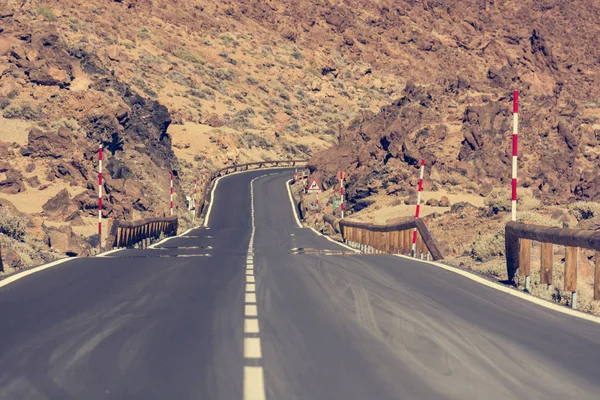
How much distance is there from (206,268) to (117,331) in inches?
270

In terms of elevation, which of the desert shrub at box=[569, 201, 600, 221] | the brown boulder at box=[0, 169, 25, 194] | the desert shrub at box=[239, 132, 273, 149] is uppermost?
the desert shrub at box=[239, 132, 273, 149]

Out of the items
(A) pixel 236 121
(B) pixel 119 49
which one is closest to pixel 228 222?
(A) pixel 236 121

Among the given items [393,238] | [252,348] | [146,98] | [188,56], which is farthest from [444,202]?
[188,56]

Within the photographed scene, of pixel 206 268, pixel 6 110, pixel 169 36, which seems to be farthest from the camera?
pixel 169 36

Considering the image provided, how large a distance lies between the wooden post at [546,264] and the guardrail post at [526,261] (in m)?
0.44

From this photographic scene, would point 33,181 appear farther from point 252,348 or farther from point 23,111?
point 252,348

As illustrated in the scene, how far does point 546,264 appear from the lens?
11.8 meters

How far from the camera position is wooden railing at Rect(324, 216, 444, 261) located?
18.9 m

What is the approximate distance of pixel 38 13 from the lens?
10400cm

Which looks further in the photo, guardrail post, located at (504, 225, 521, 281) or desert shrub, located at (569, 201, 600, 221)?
desert shrub, located at (569, 201, 600, 221)

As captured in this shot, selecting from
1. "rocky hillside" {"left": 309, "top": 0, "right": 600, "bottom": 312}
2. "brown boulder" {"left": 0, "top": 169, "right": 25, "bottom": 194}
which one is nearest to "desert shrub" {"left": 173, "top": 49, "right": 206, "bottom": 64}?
"rocky hillside" {"left": 309, "top": 0, "right": 600, "bottom": 312}

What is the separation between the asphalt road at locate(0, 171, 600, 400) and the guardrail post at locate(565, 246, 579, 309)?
535mm

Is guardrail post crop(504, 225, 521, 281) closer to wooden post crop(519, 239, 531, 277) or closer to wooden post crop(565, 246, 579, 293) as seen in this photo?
wooden post crop(519, 239, 531, 277)

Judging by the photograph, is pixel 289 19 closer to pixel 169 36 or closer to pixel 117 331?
pixel 169 36
